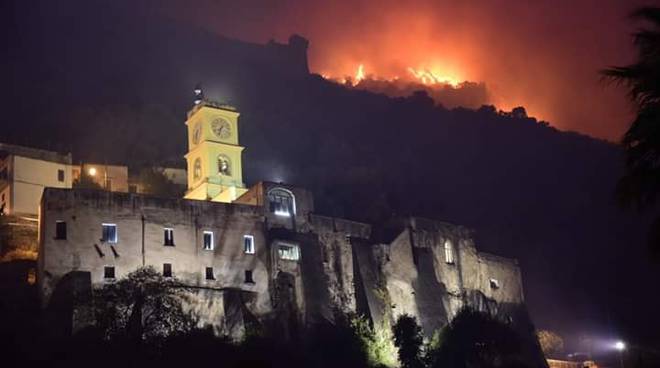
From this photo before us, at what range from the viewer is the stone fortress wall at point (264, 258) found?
4528 cm

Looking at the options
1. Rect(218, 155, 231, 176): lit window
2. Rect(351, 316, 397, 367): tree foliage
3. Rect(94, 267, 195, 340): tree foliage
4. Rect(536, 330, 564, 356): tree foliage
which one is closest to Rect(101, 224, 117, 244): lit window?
Rect(94, 267, 195, 340): tree foliage

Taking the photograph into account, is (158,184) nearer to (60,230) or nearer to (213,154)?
(213,154)

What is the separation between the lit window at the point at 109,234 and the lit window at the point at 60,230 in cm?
195

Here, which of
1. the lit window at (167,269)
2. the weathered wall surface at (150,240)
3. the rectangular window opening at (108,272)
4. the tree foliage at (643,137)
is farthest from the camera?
the lit window at (167,269)

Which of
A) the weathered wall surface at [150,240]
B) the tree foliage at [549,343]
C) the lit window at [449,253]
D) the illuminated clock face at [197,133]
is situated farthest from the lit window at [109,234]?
the tree foliage at [549,343]

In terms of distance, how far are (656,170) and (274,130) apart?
90348mm

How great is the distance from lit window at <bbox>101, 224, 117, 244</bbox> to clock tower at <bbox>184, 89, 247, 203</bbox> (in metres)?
13.3

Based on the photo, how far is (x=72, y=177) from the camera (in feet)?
204

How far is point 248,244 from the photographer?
164ft

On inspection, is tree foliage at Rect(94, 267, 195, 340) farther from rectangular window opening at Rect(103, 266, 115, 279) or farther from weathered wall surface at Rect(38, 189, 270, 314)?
weathered wall surface at Rect(38, 189, 270, 314)

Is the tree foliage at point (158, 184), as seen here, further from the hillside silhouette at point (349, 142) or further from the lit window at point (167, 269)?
the lit window at point (167, 269)

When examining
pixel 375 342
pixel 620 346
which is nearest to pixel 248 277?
Result: pixel 375 342

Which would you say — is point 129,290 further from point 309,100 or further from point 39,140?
point 309,100

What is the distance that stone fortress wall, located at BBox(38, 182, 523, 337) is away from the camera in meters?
45.3
